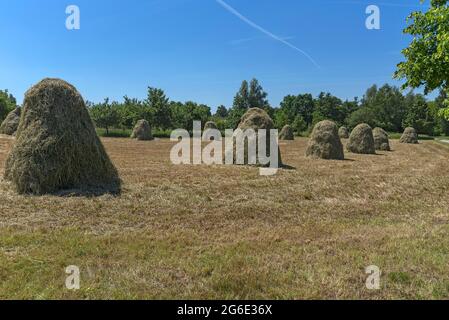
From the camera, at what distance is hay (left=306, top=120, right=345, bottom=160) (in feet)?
60.1

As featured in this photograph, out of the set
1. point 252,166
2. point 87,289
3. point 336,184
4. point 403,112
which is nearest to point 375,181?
point 336,184

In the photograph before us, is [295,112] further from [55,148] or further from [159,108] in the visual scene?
[55,148]

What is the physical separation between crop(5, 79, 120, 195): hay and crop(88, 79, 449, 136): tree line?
2888 centimetres

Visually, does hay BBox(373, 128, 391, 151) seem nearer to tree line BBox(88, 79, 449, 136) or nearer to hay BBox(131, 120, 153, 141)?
tree line BBox(88, 79, 449, 136)

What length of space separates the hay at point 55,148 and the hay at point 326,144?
12653 mm

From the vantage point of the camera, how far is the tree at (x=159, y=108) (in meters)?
45.7

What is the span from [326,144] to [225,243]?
14.4 meters

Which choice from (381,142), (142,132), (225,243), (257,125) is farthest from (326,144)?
(142,132)

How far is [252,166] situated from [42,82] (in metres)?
8.30

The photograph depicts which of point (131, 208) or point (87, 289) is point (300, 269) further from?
point (131, 208)

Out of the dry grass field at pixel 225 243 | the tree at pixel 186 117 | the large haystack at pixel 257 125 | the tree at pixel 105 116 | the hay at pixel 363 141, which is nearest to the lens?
the dry grass field at pixel 225 243

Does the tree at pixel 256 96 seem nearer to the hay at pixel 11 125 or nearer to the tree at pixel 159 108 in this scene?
the tree at pixel 159 108

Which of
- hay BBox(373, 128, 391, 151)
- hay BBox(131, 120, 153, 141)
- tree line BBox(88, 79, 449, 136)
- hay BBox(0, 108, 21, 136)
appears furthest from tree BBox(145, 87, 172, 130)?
hay BBox(373, 128, 391, 151)

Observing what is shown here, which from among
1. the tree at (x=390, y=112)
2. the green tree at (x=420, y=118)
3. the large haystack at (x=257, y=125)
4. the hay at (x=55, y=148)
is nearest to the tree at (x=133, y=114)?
the large haystack at (x=257, y=125)
